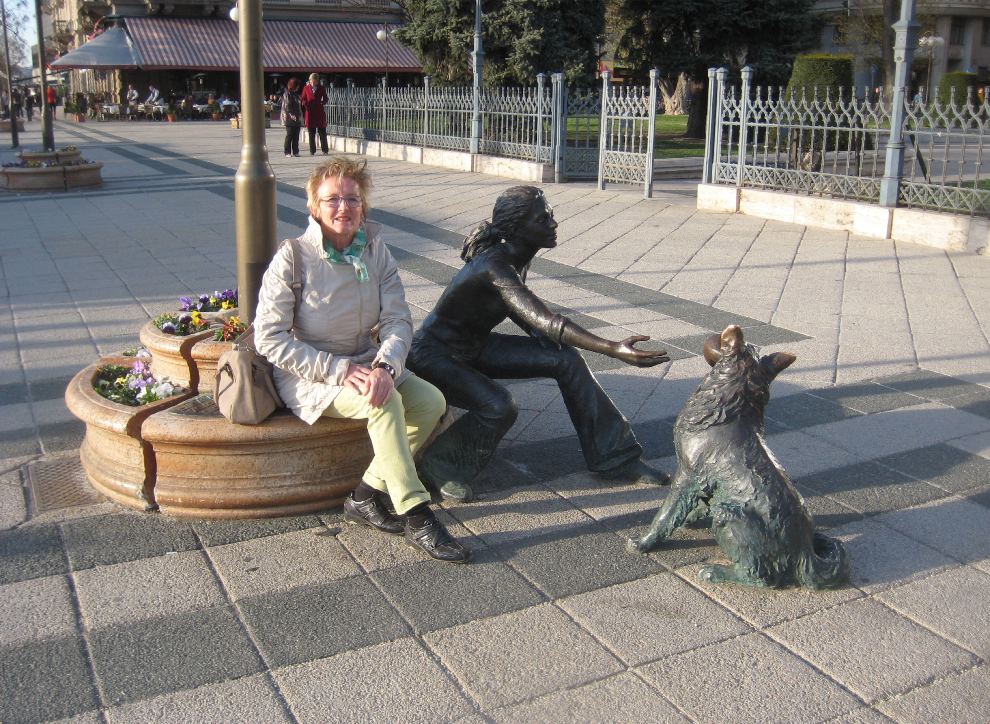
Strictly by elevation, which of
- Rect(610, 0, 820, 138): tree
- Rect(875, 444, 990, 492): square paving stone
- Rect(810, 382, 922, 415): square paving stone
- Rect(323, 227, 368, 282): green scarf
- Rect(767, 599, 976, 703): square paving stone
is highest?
Rect(610, 0, 820, 138): tree

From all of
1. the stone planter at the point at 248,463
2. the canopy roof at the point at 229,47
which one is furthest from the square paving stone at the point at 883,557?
the canopy roof at the point at 229,47

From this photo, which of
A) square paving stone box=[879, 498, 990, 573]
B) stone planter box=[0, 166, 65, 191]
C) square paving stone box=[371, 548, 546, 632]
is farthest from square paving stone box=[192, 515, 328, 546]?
stone planter box=[0, 166, 65, 191]

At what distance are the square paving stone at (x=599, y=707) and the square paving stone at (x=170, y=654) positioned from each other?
2.59ft

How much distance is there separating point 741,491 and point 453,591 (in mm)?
1026

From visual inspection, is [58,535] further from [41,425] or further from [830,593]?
[830,593]

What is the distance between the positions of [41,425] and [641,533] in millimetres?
3090

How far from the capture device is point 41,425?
4883mm

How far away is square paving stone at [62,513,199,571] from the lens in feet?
11.4

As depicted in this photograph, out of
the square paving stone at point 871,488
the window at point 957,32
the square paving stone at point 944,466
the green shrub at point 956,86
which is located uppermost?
the window at point 957,32

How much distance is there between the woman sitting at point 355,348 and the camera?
3.46m

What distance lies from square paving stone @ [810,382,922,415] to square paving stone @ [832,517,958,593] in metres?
1.49

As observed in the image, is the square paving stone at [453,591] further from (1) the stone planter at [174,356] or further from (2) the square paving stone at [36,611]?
(1) the stone planter at [174,356]

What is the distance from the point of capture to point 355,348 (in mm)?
3771

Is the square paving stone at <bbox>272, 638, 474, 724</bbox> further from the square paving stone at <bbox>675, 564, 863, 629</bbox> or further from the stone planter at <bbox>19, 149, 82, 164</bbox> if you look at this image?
the stone planter at <bbox>19, 149, 82, 164</bbox>
